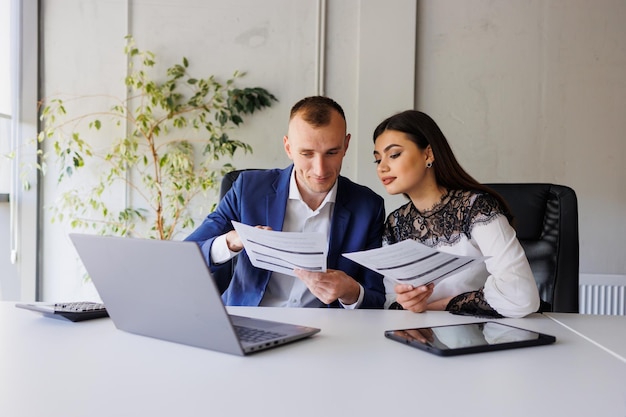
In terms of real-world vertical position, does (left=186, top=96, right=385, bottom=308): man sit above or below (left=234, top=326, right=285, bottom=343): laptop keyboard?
above

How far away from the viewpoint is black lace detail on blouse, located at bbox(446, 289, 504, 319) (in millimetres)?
1412

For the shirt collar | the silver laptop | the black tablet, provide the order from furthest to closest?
the shirt collar, the black tablet, the silver laptop

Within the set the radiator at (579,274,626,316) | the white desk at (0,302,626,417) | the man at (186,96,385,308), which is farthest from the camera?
the radiator at (579,274,626,316)

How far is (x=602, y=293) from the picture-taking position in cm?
314

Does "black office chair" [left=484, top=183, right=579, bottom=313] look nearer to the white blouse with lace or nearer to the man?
the white blouse with lace

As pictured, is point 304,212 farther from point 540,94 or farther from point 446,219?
point 540,94

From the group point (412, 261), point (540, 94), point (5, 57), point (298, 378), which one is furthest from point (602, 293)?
point (5, 57)

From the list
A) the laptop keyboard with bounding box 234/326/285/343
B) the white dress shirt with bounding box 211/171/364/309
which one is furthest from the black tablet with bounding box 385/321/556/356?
the white dress shirt with bounding box 211/171/364/309

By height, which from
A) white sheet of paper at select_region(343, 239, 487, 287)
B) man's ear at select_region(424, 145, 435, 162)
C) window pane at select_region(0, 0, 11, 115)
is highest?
window pane at select_region(0, 0, 11, 115)

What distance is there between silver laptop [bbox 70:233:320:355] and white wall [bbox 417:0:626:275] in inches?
93.8

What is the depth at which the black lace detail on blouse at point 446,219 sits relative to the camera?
1727mm

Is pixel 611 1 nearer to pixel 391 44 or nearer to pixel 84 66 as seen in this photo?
pixel 391 44

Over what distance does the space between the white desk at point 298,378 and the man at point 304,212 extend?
0.66m

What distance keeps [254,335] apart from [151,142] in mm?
2197
